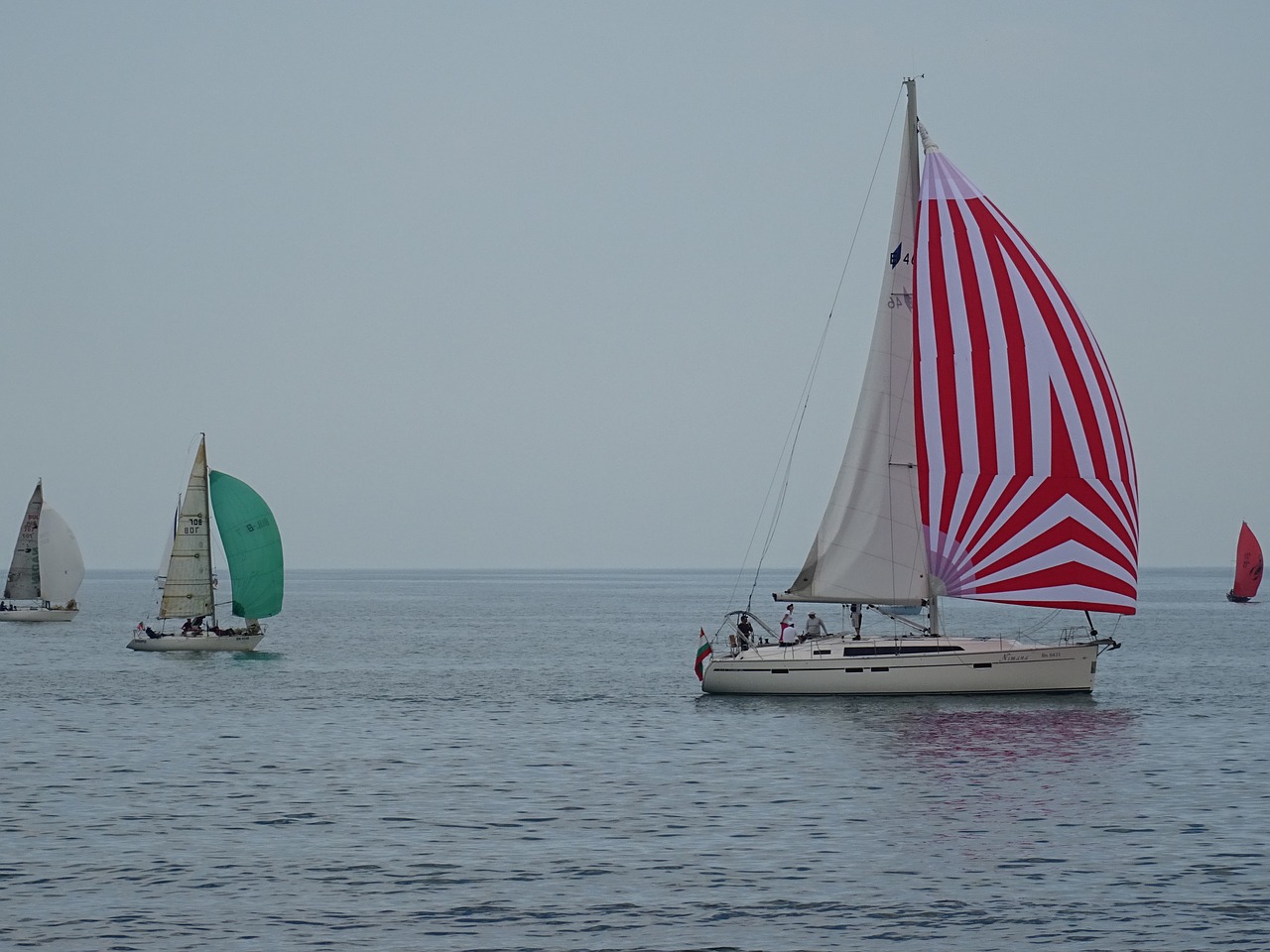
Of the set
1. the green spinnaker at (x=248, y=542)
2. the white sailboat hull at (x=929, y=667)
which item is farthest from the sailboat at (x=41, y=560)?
the white sailboat hull at (x=929, y=667)

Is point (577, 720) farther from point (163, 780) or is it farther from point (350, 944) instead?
point (350, 944)

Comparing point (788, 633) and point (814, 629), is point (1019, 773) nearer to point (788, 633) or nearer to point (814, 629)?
point (814, 629)

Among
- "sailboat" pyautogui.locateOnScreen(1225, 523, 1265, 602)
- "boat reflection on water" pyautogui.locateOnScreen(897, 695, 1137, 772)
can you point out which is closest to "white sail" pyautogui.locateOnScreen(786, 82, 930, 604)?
"boat reflection on water" pyautogui.locateOnScreen(897, 695, 1137, 772)

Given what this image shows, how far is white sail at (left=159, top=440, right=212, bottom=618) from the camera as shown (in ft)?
253

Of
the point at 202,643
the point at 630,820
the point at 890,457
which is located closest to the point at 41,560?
the point at 202,643

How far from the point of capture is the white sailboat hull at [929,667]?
4597 cm

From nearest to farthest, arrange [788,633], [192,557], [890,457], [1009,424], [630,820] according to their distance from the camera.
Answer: [630,820] → [1009,424] → [890,457] → [788,633] → [192,557]

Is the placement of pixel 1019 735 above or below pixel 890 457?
below

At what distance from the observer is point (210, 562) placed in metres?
78.1

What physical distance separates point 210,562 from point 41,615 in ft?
141

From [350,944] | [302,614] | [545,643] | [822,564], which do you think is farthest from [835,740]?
[302,614]

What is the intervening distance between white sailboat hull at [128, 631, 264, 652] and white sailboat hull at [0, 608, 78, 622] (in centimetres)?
3417

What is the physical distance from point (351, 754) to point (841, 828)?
16.3 m

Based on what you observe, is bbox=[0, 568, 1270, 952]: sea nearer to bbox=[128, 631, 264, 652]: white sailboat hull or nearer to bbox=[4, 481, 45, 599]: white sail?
bbox=[128, 631, 264, 652]: white sailboat hull
